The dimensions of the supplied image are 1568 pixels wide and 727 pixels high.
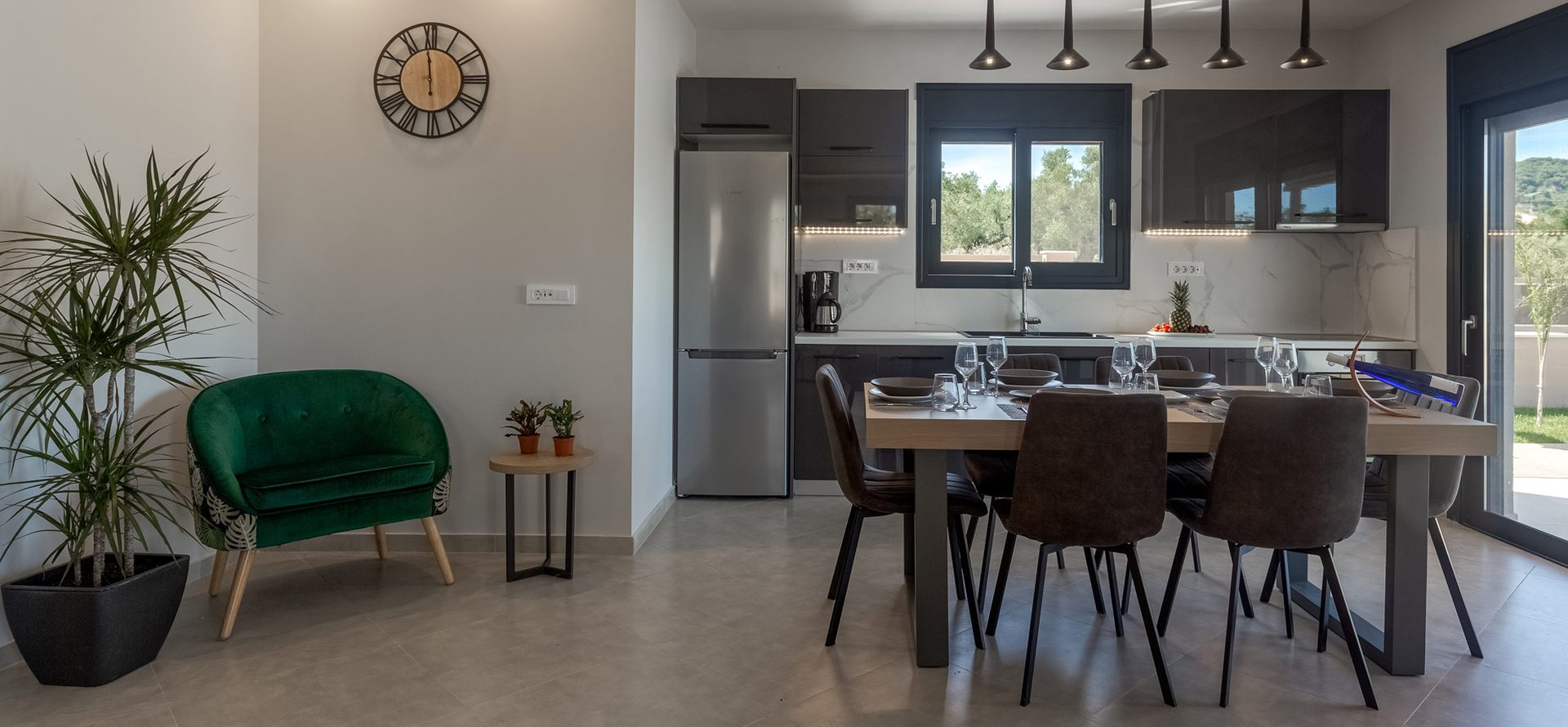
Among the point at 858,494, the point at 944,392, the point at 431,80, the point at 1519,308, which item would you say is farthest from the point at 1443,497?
the point at 431,80

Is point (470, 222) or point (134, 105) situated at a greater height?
point (134, 105)

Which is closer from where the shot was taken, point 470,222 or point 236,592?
point 236,592

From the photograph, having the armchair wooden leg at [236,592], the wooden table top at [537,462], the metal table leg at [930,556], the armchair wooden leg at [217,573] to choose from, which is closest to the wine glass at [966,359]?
the metal table leg at [930,556]

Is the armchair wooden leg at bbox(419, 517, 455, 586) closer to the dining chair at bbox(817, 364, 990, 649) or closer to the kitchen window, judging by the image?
the dining chair at bbox(817, 364, 990, 649)

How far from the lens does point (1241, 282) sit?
220 inches

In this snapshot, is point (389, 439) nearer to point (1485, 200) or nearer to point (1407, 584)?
point (1407, 584)

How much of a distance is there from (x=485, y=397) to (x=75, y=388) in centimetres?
143

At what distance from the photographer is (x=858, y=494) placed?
9.54ft

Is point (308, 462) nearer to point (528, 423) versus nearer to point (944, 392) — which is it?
point (528, 423)

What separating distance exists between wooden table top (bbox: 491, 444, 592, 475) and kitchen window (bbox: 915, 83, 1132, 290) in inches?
107

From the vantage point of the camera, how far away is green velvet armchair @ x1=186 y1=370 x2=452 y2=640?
10.2ft

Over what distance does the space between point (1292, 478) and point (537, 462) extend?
2.60 meters

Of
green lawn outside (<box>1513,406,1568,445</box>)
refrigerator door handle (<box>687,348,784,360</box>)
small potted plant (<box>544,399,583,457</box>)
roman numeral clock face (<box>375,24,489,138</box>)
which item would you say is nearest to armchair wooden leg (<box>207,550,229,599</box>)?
small potted plant (<box>544,399,583,457</box>)

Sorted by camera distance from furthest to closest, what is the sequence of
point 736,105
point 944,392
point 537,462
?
1. point 736,105
2. point 537,462
3. point 944,392
